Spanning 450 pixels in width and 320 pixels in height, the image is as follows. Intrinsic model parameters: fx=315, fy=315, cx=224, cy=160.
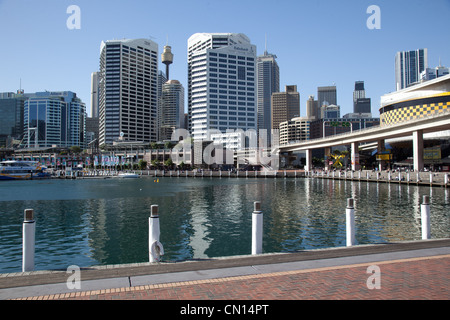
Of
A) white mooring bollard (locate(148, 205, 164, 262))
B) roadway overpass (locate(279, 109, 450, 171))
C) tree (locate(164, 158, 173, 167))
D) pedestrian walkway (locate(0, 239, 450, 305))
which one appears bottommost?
pedestrian walkway (locate(0, 239, 450, 305))

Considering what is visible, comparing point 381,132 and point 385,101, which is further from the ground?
point 385,101

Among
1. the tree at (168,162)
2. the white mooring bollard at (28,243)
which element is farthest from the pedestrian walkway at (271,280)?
the tree at (168,162)

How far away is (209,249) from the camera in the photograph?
16406 millimetres

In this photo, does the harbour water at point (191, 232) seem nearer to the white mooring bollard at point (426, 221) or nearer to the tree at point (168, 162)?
the white mooring bollard at point (426, 221)

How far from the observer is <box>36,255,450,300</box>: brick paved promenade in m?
6.57

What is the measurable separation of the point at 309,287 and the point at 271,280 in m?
0.92

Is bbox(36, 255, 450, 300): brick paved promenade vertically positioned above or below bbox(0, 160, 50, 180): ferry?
below
